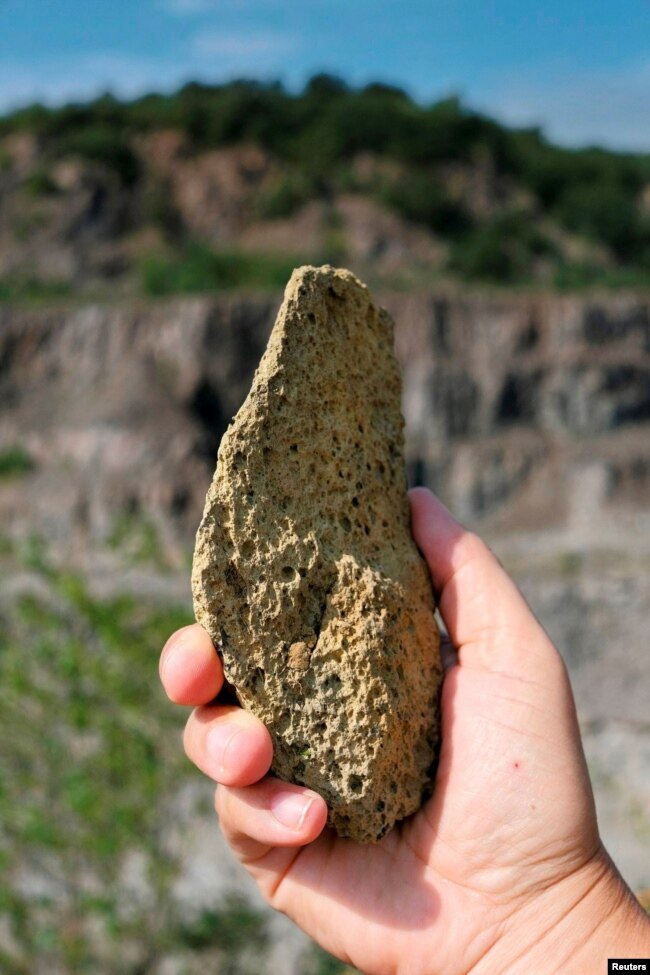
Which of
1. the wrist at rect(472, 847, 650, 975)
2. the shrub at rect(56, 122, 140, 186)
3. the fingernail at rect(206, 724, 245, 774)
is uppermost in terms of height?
the shrub at rect(56, 122, 140, 186)

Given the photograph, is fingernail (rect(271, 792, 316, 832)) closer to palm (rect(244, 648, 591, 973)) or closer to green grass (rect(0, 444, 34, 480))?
palm (rect(244, 648, 591, 973))

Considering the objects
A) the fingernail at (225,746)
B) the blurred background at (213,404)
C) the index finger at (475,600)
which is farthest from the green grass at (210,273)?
the fingernail at (225,746)

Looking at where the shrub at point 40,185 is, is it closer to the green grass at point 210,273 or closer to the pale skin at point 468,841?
the green grass at point 210,273

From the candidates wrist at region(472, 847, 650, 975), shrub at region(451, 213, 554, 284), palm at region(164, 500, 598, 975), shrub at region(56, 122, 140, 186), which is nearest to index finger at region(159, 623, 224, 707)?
palm at region(164, 500, 598, 975)

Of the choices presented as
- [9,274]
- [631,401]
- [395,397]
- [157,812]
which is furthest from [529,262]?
[395,397]

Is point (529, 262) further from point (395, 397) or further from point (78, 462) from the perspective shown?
point (395, 397)

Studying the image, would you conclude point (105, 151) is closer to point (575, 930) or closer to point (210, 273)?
point (210, 273)
